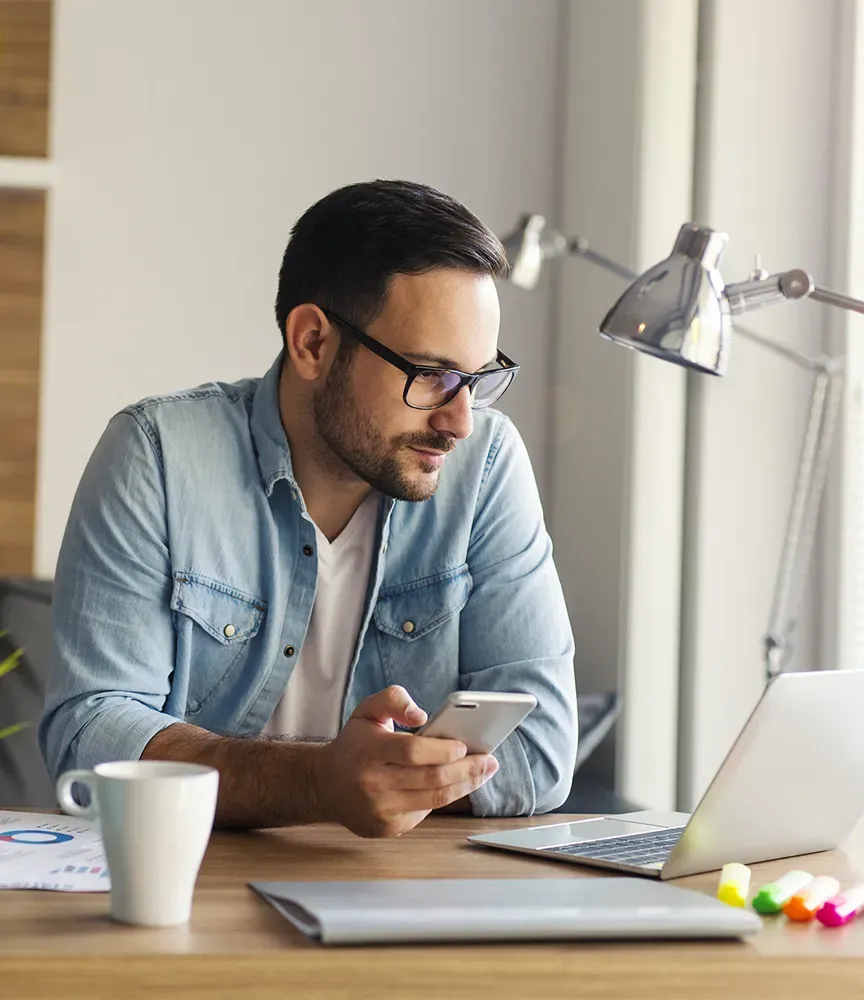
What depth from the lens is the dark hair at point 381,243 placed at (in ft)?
5.34

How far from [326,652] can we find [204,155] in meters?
1.91

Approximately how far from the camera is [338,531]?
5.69ft

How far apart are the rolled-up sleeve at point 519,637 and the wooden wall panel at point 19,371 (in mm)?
1723

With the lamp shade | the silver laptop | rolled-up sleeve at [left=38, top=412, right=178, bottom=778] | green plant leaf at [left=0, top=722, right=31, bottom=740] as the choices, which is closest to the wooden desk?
the silver laptop

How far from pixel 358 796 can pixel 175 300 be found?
90.4 inches

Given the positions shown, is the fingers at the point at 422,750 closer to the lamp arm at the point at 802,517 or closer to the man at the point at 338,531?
the man at the point at 338,531

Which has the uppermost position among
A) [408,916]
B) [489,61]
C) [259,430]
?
[489,61]

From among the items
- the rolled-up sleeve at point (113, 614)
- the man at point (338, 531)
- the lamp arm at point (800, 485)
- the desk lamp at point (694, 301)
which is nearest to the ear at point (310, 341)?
the man at point (338, 531)

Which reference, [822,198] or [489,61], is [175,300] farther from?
[822,198]

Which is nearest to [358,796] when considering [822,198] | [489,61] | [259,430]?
[259,430]

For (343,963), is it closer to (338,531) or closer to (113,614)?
(113,614)

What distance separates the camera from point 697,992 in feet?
2.64

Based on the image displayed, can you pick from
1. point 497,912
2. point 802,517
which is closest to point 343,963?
point 497,912

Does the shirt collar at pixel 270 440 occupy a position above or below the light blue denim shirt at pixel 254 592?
above
